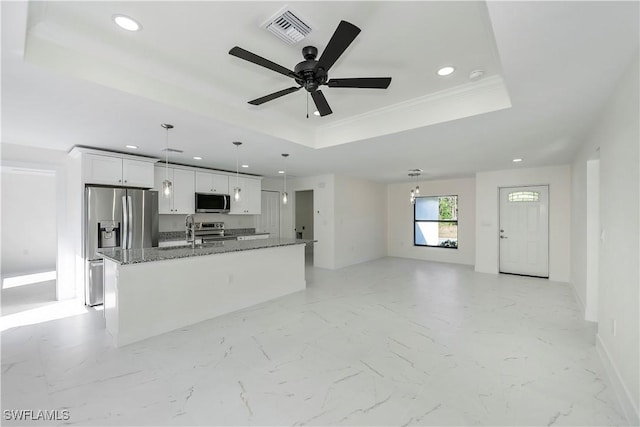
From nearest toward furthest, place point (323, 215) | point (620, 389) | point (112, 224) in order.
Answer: point (620, 389)
point (112, 224)
point (323, 215)

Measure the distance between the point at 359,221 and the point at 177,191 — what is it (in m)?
4.56

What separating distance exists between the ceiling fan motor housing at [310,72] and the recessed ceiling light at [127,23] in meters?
1.10

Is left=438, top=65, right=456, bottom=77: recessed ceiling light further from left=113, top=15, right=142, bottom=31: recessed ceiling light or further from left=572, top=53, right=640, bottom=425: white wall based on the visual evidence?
left=113, top=15, right=142, bottom=31: recessed ceiling light

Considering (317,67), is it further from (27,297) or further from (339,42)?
(27,297)

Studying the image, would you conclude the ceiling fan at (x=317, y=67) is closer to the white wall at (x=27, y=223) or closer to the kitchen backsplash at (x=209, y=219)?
the kitchen backsplash at (x=209, y=219)

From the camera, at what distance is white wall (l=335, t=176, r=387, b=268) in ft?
23.1

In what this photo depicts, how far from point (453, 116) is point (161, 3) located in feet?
8.77

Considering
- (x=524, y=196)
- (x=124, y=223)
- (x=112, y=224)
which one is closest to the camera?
(x=112, y=224)

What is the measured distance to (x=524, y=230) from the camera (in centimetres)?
616

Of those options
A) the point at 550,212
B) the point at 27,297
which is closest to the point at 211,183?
the point at 27,297

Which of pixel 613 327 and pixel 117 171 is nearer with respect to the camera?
pixel 613 327

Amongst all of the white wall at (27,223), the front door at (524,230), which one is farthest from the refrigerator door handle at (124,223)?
the front door at (524,230)

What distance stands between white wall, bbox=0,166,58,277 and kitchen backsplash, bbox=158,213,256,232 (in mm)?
2878

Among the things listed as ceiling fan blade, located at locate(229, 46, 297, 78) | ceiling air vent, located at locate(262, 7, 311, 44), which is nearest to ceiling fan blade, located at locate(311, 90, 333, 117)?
ceiling fan blade, located at locate(229, 46, 297, 78)
